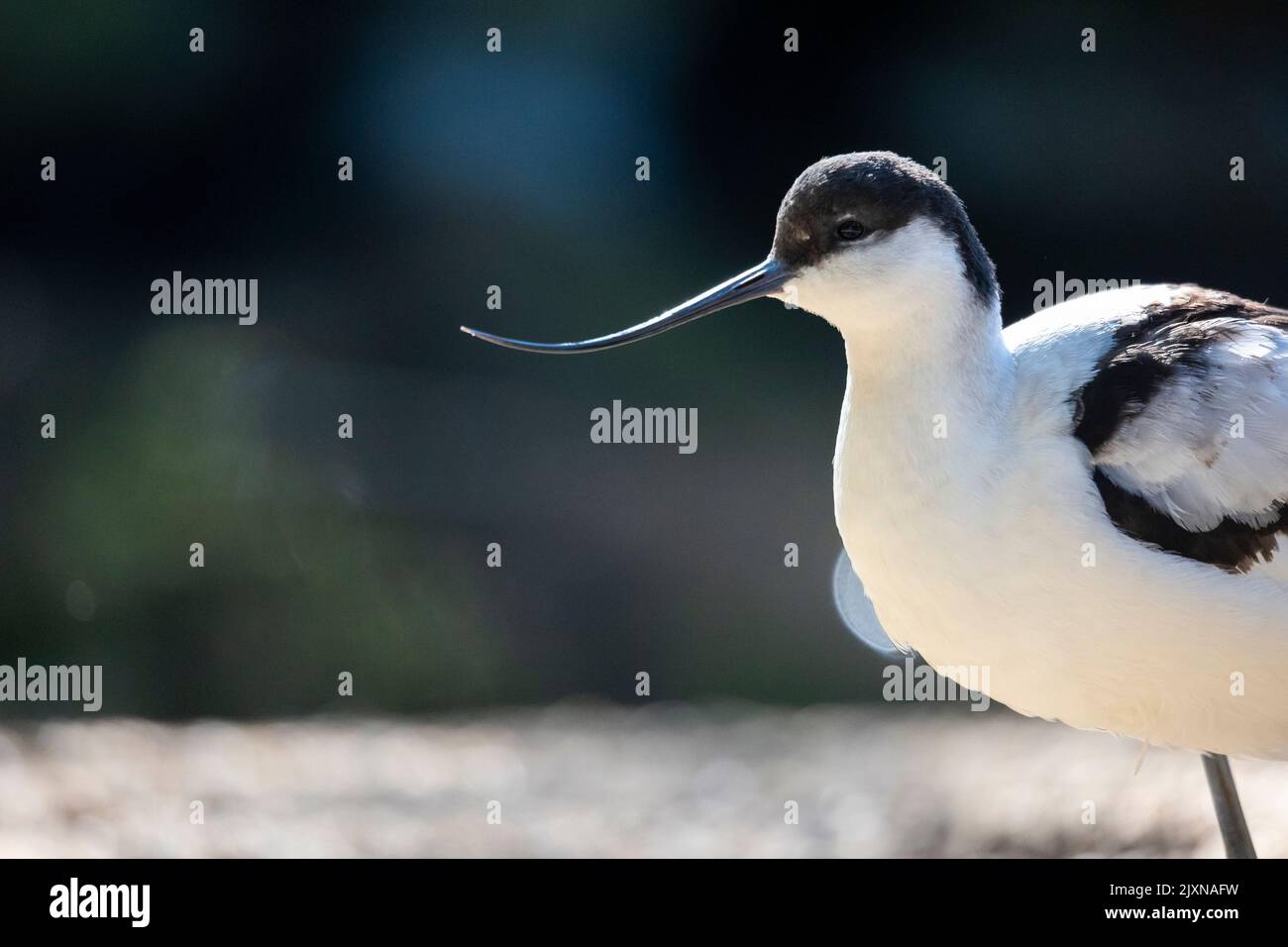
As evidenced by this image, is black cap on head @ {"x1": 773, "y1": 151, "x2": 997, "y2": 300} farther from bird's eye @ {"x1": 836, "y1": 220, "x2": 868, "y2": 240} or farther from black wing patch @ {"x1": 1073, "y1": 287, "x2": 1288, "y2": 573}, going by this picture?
black wing patch @ {"x1": 1073, "y1": 287, "x2": 1288, "y2": 573}

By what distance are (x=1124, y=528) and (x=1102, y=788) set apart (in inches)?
84.6

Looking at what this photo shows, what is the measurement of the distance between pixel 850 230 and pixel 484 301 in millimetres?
4508

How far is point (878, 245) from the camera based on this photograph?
2.81m

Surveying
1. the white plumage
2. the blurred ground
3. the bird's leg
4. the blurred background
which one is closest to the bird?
the white plumage

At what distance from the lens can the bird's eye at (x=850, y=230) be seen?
283 centimetres

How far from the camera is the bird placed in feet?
8.94

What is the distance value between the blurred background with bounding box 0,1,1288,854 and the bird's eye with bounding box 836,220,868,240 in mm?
3621

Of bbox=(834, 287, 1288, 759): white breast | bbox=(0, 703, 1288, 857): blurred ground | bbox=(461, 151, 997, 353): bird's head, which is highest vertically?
bbox=(461, 151, 997, 353): bird's head

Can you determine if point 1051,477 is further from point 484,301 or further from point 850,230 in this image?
point 484,301

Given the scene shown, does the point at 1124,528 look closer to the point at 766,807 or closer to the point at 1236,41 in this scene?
the point at 766,807

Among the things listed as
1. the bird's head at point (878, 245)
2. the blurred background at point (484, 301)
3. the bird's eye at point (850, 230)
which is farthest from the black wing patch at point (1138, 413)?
the blurred background at point (484, 301)

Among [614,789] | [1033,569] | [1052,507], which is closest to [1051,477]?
[1052,507]

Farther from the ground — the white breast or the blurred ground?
the white breast
